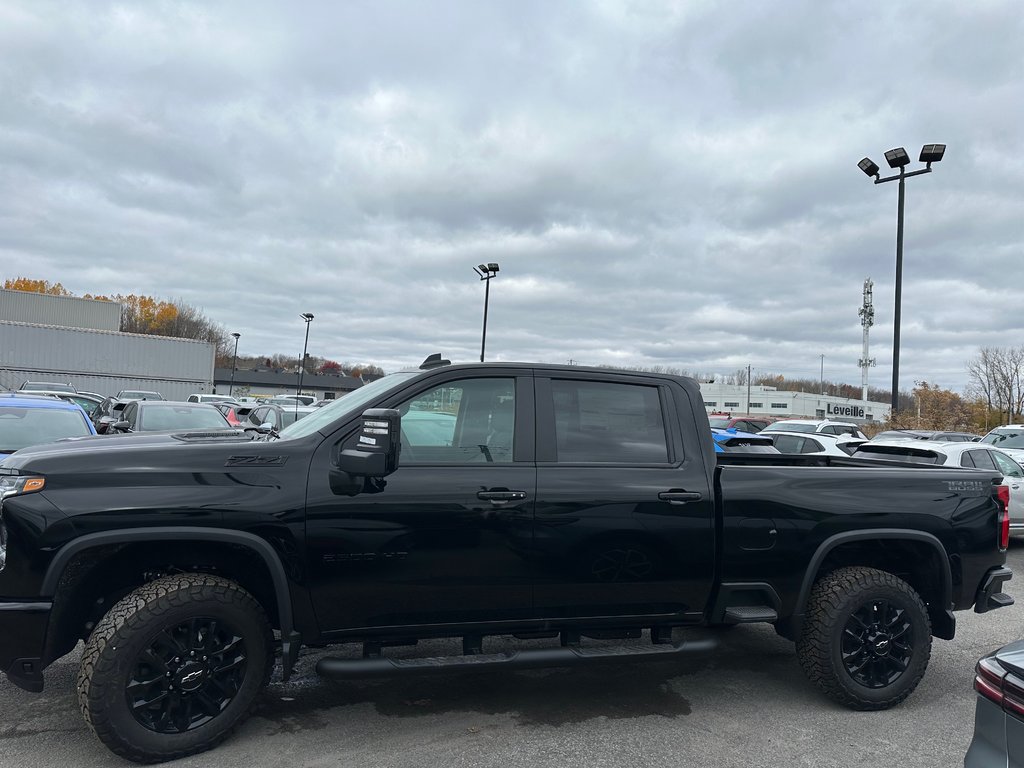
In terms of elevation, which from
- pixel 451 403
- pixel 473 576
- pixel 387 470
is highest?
pixel 451 403

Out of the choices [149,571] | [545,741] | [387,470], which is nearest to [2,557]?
[149,571]

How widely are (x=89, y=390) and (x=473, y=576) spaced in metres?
41.1

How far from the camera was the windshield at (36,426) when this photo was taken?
728cm

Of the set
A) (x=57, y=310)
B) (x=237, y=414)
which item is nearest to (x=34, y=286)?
(x=57, y=310)

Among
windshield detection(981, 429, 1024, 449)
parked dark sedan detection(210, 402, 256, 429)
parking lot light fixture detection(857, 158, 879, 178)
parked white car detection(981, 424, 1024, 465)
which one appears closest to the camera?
parked dark sedan detection(210, 402, 256, 429)

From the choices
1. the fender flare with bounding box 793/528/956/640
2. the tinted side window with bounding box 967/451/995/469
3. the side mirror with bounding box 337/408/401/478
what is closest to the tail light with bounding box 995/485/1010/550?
the fender flare with bounding box 793/528/956/640

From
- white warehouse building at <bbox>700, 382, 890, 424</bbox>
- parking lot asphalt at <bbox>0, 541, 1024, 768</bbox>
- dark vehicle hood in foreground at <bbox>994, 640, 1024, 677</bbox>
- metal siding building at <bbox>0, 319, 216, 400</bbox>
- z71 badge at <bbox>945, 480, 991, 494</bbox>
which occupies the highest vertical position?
white warehouse building at <bbox>700, 382, 890, 424</bbox>

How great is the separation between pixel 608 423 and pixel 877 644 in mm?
2140

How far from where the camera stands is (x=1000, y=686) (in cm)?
244

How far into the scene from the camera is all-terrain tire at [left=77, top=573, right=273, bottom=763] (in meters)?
3.28

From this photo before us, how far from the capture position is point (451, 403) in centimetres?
407

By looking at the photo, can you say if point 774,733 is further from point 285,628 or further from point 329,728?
point 285,628

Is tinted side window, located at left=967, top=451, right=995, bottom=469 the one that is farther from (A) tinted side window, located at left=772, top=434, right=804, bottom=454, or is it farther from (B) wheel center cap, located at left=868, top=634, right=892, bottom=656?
(B) wheel center cap, located at left=868, top=634, right=892, bottom=656

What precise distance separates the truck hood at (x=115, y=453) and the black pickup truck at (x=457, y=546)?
0.05ft
